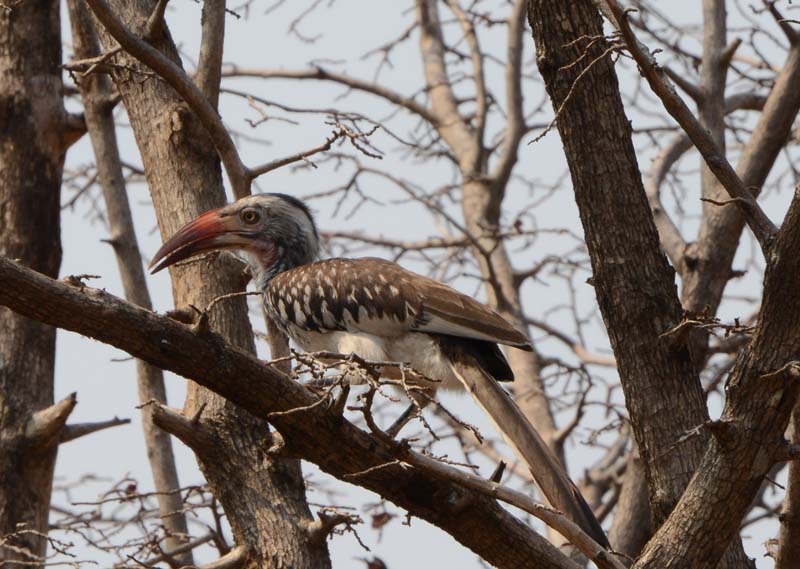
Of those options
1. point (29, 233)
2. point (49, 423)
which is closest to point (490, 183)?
point (29, 233)

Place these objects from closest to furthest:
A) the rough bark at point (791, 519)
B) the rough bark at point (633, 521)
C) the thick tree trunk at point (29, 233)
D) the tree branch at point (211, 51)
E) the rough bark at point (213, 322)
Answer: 1. the rough bark at point (791, 519)
2. the rough bark at point (213, 322)
3. the tree branch at point (211, 51)
4. the thick tree trunk at point (29, 233)
5. the rough bark at point (633, 521)

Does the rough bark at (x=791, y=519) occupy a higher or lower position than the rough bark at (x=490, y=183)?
lower

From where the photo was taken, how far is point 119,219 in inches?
236

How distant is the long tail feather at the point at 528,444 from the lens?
Result: 402 cm

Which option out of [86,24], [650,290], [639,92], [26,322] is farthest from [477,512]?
[639,92]

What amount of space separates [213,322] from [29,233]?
4.56 ft

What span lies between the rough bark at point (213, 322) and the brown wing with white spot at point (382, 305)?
344 millimetres

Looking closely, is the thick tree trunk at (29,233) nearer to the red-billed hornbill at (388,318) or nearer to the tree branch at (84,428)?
the tree branch at (84,428)

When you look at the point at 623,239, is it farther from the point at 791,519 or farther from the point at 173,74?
the point at 173,74

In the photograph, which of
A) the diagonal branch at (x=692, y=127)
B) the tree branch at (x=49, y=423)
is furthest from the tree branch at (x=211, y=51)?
Result: the diagonal branch at (x=692, y=127)

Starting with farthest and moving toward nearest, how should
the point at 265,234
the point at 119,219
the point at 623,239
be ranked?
1. the point at 119,219
2. the point at 265,234
3. the point at 623,239

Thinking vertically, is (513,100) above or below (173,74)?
above

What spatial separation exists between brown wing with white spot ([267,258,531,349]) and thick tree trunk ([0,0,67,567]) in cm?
100

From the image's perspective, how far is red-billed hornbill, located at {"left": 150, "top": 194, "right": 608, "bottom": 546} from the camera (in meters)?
4.65
